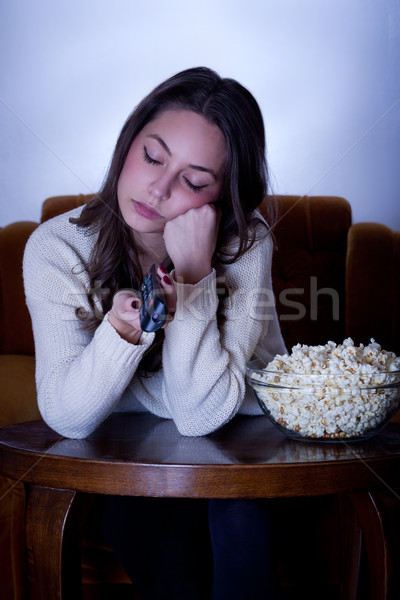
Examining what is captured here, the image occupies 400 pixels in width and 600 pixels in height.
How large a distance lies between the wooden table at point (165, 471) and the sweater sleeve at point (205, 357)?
0.21 ft

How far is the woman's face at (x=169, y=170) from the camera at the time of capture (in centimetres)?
112

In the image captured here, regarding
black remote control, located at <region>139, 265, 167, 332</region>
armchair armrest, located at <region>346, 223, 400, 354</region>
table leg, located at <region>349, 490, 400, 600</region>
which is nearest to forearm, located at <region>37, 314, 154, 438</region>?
black remote control, located at <region>139, 265, 167, 332</region>

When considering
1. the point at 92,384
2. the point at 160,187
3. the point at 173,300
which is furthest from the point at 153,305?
the point at 160,187

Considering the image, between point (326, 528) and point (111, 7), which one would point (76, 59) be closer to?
point (111, 7)

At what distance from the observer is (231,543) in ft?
2.99

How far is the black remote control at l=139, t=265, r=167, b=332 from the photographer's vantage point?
83cm

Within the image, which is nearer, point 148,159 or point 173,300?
point 173,300

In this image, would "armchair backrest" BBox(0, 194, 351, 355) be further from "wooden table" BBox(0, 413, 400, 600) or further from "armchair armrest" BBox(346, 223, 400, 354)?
"wooden table" BBox(0, 413, 400, 600)

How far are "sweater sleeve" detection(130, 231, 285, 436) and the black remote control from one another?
0.15m

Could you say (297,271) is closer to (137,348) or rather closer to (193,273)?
(193,273)

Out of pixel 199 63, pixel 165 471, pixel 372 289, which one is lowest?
pixel 372 289

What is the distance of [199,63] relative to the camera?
2215mm

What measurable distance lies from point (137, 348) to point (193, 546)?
1.22 ft

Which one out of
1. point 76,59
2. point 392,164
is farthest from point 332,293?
point 76,59
